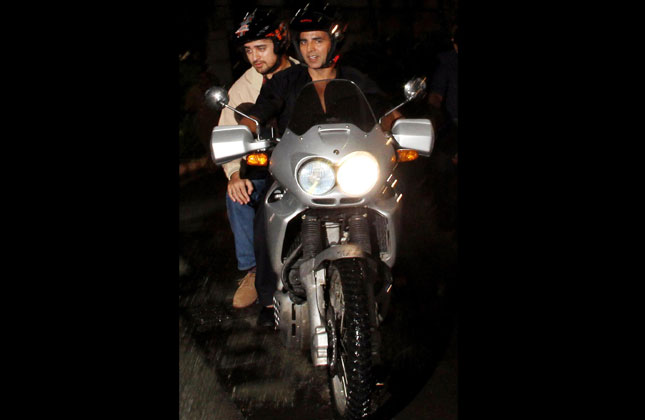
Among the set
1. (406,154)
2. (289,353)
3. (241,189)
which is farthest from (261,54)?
(289,353)

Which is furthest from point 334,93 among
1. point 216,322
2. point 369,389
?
point 216,322

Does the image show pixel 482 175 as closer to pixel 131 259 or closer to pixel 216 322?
pixel 131 259

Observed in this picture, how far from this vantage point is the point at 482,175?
2869 millimetres

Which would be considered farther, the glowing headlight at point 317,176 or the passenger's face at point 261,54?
the passenger's face at point 261,54

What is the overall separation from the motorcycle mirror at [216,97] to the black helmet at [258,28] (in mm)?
1359

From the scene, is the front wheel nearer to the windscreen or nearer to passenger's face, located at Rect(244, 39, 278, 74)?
the windscreen

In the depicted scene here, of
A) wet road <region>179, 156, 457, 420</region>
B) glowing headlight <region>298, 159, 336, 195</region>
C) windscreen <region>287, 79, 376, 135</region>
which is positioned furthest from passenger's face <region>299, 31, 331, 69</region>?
wet road <region>179, 156, 457, 420</region>

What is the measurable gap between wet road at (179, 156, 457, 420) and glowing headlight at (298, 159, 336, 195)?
82 cm

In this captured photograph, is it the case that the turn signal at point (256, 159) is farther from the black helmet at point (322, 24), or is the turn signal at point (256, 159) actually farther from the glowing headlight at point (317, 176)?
the black helmet at point (322, 24)

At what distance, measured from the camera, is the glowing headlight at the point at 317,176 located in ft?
8.63

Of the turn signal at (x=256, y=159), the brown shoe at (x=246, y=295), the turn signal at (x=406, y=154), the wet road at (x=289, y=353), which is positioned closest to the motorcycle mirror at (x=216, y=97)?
the turn signal at (x=256, y=159)

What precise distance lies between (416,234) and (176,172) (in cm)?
346

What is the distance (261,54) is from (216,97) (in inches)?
58.4

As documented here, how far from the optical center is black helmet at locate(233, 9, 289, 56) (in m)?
4.09
